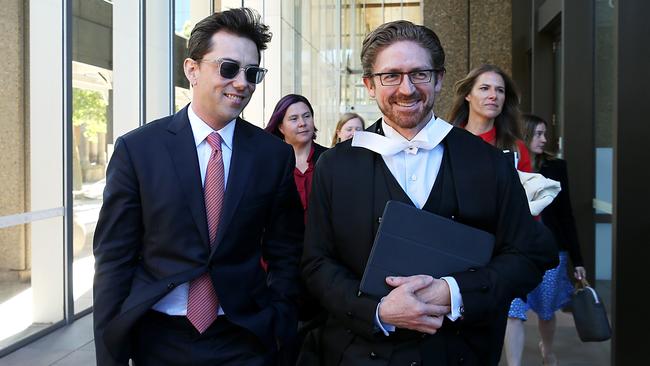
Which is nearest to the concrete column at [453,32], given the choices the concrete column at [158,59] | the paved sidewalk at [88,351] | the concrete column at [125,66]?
the concrete column at [158,59]

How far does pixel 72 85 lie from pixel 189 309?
5571 mm

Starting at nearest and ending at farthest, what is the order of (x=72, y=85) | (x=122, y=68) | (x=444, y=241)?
(x=444, y=241) < (x=72, y=85) < (x=122, y=68)

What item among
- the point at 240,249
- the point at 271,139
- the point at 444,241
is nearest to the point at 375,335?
Answer: the point at 444,241

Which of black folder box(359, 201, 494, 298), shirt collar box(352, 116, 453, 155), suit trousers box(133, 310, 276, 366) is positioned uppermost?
shirt collar box(352, 116, 453, 155)

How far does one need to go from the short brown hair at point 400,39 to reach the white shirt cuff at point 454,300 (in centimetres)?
62

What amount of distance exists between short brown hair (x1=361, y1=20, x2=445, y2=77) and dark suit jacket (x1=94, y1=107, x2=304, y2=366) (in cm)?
53

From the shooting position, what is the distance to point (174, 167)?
Answer: 235 centimetres

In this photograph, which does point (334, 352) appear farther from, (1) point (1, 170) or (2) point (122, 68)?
(2) point (122, 68)

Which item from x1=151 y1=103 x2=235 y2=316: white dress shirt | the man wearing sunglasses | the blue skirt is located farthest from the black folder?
the blue skirt

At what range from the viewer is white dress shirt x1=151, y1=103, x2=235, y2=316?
236cm

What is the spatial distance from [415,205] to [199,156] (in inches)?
29.7

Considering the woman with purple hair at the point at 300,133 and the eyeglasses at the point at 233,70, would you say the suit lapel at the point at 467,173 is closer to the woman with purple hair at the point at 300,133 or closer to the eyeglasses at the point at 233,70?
the eyeglasses at the point at 233,70

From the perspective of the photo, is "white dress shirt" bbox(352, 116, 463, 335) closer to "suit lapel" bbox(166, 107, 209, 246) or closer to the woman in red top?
"suit lapel" bbox(166, 107, 209, 246)

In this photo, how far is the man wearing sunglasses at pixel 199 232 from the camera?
90.7 inches
